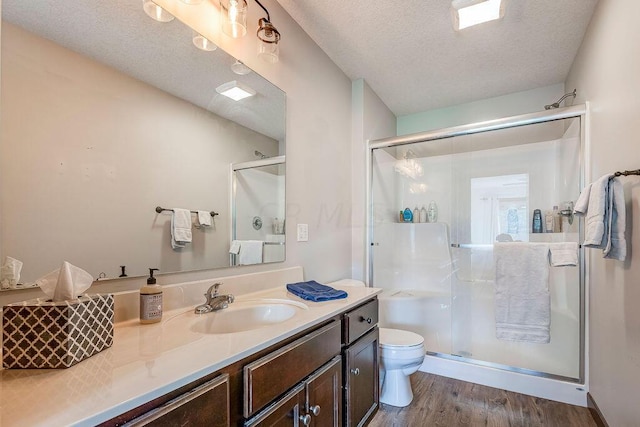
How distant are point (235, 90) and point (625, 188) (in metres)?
1.98

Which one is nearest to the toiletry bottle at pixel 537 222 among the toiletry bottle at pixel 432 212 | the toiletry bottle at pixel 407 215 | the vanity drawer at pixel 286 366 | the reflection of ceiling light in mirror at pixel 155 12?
the toiletry bottle at pixel 432 212

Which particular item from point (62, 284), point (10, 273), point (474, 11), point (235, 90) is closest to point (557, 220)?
point (474, 11)

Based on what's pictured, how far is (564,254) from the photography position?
7.06ft

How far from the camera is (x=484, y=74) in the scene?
9.01 ft

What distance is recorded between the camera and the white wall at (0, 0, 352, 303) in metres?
1.82

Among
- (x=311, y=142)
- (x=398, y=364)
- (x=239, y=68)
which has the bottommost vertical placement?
(x=398, y=364)

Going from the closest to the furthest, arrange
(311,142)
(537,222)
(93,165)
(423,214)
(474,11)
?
(93,165), (474,11), (311,142), (537,222), (423,214)

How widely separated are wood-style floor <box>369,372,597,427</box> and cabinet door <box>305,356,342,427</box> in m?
0.64

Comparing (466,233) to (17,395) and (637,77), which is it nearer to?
(637,77)

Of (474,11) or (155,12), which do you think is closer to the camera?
(155,12)

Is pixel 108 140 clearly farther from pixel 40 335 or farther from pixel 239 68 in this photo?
pixel 239 68

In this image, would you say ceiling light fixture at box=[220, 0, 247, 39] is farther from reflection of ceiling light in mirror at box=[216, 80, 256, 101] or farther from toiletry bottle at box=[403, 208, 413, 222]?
toiletry bottle at box=[403, 208, 413, 222]

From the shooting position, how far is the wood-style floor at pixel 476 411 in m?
1.92

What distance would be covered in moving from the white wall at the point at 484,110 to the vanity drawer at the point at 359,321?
8.02ft
